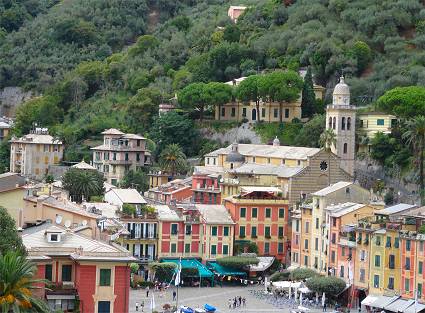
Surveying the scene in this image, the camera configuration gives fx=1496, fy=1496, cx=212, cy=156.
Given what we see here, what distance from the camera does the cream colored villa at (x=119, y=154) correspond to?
139375 millimetres

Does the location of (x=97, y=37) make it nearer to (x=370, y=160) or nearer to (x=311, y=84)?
(x=311, y=84)

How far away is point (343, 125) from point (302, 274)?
25.0 metres

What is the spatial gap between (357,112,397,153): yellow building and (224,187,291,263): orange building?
45.1 feet

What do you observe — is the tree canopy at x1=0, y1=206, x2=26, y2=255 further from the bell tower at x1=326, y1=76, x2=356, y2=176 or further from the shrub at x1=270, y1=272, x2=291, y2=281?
the bell tower at x1=326, y1=76, x2=356, y2=176

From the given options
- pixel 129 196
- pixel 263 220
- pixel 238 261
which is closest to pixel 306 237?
pixel 238 261

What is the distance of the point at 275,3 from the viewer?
166 meters

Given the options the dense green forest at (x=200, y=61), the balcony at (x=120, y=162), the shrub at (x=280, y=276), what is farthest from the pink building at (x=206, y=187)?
the balcony at (x=120, y=162)

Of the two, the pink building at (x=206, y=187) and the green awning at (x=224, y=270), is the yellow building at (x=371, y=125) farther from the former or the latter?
the green awning at (x=224, y=270)

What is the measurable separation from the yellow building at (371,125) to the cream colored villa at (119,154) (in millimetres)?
22652

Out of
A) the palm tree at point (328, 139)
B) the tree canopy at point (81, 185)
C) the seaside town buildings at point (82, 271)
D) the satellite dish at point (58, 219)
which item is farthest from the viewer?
the palm tree at point (328, 139)

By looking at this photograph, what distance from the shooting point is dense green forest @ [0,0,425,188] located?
14100cm

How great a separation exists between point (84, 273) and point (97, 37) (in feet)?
405

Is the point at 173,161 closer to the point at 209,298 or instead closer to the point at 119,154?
the point at 119,154

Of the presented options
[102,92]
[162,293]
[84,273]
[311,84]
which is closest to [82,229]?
[84,273]
